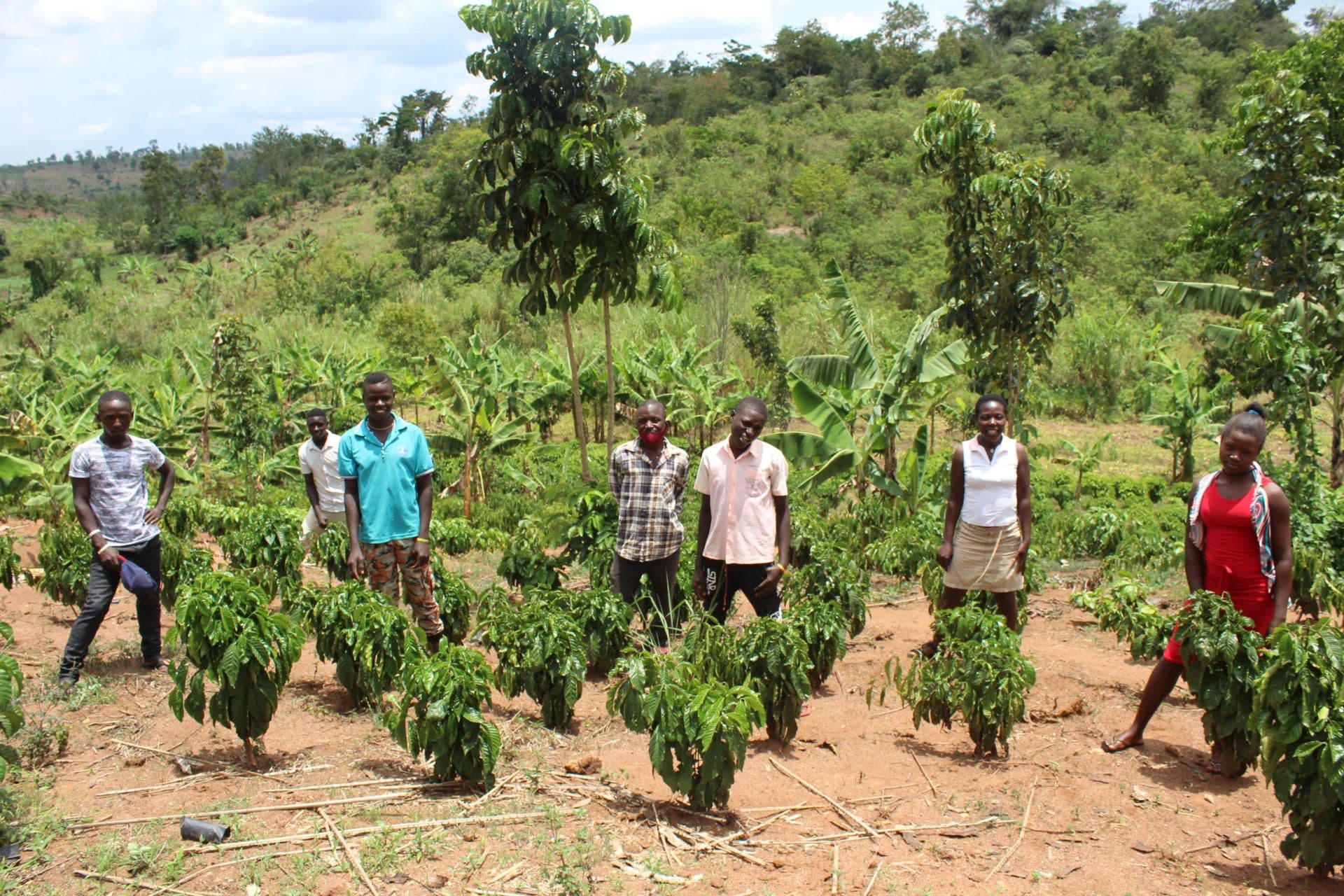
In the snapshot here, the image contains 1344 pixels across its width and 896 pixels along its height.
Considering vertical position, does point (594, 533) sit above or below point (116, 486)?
below

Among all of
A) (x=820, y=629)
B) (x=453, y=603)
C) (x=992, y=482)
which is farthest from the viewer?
(x=453, y=603)

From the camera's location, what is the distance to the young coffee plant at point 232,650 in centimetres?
426

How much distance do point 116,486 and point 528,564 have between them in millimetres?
2361

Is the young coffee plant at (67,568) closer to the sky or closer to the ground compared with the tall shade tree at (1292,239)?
closer to the ground

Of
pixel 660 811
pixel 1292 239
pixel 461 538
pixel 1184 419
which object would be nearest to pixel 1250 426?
pixel 660 811

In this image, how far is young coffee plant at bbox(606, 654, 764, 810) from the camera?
Answer: 3.93m

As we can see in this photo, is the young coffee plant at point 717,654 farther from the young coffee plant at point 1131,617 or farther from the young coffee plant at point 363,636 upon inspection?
the young coffee plant at point 1131,617

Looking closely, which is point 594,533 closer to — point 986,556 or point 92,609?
point 986,556

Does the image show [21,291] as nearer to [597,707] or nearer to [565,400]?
[565,400]

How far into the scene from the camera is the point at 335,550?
6.66 metres

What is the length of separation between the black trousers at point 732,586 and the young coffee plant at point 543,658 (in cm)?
79

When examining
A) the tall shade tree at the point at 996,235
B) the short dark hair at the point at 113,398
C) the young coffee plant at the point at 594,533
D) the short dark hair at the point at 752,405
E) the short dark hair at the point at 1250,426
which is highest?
the tall shade tree at the point at 996,235

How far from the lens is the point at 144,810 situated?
420 cm

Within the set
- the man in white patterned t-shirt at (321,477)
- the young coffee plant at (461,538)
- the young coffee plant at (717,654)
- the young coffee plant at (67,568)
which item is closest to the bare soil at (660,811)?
the young coffee plant at (717,654)
